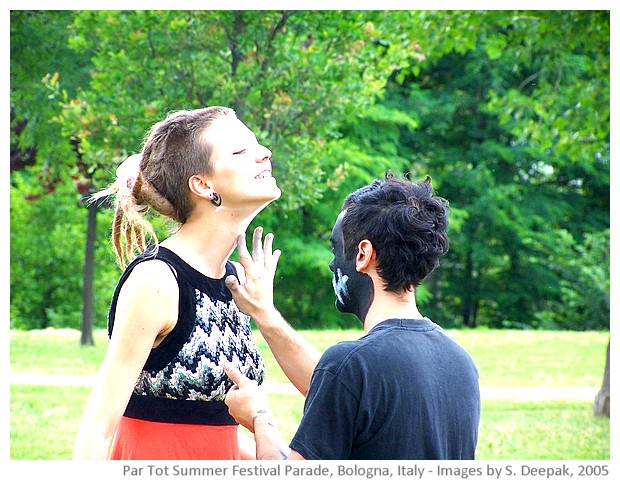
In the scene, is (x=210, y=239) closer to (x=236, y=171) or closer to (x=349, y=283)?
(x=236, y=171)

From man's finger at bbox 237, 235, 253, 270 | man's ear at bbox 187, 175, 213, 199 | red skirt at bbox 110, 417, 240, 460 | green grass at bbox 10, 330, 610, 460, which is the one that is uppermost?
man's ear at bbox 187, 175, 213, 199

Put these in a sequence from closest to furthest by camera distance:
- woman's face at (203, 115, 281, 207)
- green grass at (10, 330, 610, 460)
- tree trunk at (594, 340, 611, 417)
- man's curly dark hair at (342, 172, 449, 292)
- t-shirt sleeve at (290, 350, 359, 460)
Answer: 1. t-shirt sleeve at (290, 350, 359, 460)
2. man's curly dark hair at (342, 172, 449, 292)
3. woman's face at (203, 115, 281, 207)
4. green grass at (10, 330, 610, 460)
5. tree trunk at (594, 340, 611, 417)

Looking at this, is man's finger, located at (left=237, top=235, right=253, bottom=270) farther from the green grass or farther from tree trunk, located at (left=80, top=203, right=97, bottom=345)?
tree trunk, located at (left=80, top=203, right=97, bottom=345)

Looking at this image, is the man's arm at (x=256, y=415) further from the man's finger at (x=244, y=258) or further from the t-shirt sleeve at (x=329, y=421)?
the man's finger at (x=244, y=258)

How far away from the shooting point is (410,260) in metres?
1.89

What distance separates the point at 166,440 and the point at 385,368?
653 millimetres

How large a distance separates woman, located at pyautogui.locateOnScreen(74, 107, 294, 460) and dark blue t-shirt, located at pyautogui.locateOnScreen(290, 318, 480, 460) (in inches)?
16.1

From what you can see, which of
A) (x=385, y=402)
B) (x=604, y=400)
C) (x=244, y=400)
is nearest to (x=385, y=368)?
(x=385, y=402)

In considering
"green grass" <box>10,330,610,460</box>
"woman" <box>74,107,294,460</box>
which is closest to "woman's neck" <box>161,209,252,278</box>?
"woman" <box>74,107,294,460</box>

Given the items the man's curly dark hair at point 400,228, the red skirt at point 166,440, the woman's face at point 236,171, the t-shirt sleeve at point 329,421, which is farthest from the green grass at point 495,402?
the t-shirt sleeve at point 329,421

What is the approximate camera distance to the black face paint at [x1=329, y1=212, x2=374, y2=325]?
1.97 meters

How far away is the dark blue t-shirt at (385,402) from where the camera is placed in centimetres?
172

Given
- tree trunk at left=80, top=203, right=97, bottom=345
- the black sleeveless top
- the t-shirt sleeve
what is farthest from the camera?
tree trunk at left=80, top=203, right=97, bottom=345

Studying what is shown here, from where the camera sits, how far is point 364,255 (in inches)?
76.0
